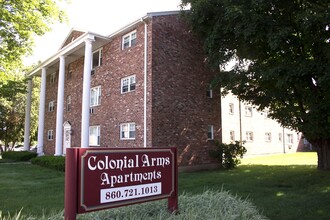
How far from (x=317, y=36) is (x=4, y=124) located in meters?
35.8

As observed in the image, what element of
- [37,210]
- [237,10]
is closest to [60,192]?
[37,210]

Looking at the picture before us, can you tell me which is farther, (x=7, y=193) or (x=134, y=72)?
(x=134, y=72)

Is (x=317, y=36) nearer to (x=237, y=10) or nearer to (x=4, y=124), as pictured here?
(x=237, y=10)

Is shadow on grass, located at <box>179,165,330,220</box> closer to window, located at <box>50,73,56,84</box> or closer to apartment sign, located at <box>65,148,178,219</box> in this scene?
apartment sign, located at <box>65,148,178,219</box>

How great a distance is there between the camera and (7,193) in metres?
10.3

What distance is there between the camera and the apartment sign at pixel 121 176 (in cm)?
407

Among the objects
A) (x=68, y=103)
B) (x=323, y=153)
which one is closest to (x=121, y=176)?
(x=323, y=153)

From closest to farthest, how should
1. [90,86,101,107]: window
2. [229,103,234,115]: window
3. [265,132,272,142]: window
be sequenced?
[90,86,101,107]: window < [229,103,234,115]: window < [265,132,272,142]: window

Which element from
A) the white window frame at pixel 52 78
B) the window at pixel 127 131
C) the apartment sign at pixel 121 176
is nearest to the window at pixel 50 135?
the white window frame at pixel 52 78

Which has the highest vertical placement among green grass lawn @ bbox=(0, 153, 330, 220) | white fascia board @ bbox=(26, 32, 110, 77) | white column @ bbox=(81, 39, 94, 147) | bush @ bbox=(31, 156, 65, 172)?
white fascia board @ bbox=(26, 32, 110, 77)

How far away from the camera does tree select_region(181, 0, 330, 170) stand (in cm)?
1116

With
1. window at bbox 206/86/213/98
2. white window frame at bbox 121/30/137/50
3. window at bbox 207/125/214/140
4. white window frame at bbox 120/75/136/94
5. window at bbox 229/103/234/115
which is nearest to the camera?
white window frame at bbox 120/75/136/94

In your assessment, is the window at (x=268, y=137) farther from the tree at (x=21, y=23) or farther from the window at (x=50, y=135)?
the tree at (x=21, y=23)

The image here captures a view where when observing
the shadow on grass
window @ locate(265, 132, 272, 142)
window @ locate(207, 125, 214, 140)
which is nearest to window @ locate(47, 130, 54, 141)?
window @ locate(207, 125, 214, 140)
